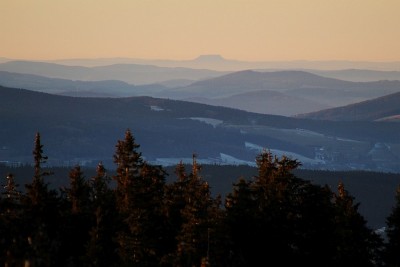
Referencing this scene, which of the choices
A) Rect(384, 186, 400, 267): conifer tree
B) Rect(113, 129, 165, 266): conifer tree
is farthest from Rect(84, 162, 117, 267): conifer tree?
Rect(384, 186, 400, 267): conifer tree

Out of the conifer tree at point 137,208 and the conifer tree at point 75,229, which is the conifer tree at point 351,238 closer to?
the conifer tree at point 137,208

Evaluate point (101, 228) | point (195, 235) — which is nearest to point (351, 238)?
point (195, 235)

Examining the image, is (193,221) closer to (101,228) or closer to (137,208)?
(137,208)

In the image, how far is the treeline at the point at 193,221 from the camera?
45.0 meters

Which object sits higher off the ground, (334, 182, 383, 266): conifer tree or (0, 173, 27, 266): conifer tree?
(0, 173, 27, 266): conifer tree

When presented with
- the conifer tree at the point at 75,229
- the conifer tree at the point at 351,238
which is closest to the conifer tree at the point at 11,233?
the conifer tree at the point at 75,229

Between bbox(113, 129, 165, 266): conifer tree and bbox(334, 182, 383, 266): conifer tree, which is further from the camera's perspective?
bbox(334, 182, 383, 266): conifer tree

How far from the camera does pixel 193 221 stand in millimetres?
43562

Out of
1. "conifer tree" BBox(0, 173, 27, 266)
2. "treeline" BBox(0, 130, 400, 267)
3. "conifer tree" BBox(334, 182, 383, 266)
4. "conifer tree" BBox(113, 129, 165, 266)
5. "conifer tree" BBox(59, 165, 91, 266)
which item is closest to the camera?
"conifer tree" BBox(0, 173, 27, 266)

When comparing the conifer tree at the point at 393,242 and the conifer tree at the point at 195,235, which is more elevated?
the conifer tree at the point at 195,235

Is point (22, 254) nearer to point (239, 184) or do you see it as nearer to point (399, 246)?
point (239, 184)

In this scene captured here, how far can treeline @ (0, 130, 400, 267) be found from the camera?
45.0m

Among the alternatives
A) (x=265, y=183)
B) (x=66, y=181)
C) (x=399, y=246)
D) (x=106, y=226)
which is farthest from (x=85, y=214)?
(x=66, y=181)

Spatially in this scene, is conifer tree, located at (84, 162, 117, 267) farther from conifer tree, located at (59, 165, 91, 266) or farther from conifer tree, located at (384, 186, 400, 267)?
conifer tree, located at (384, 186, 400, 267)
